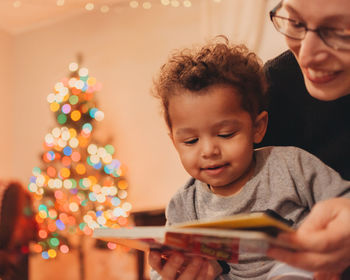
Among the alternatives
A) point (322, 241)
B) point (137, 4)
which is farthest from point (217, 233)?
point (137, 4)

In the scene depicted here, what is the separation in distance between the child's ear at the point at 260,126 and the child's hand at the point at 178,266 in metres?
0.39

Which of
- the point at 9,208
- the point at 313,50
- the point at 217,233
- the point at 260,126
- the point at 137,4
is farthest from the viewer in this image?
the point at 137,4

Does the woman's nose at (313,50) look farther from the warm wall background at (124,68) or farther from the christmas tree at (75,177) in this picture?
the christmas tree at (75,177)

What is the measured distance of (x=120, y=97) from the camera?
529cm

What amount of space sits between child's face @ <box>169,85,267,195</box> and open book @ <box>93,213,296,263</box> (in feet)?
1.07

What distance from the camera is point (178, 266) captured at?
1028 mm

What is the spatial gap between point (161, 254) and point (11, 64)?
581cm

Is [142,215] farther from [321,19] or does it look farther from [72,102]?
[321,19]

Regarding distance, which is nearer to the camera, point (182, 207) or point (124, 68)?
point (182, 207)

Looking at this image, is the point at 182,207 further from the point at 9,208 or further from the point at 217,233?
the point at 9,208

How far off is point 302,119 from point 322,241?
651 millimetres

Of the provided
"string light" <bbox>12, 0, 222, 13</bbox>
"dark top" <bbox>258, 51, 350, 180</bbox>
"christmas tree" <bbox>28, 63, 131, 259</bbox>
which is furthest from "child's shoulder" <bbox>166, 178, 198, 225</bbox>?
"string light" <bbox>12, 0, 222, 13</bbox>

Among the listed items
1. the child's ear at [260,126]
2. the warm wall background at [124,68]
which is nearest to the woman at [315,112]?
the child's ear at [260,126]

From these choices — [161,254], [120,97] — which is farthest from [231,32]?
[161,254]
